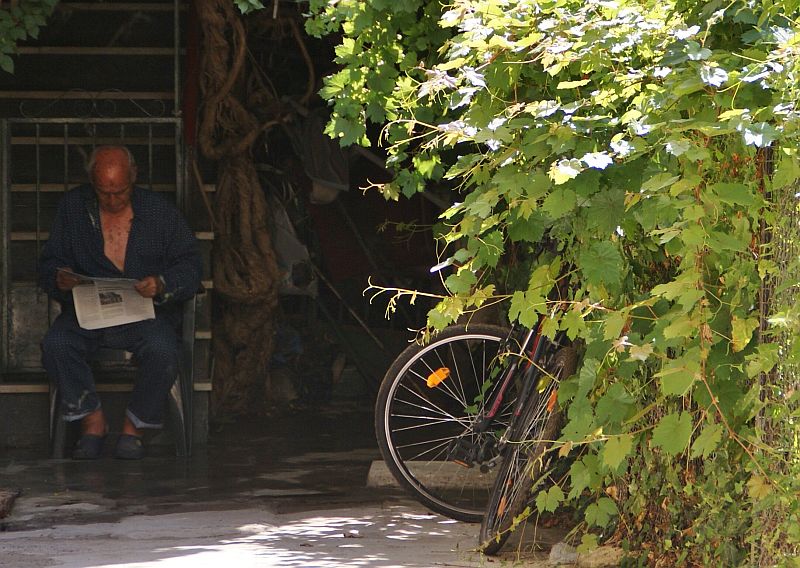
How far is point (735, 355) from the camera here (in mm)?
3441

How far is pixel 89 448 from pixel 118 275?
3.22 ft

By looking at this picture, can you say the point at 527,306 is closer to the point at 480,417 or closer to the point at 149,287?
the point at 480,417

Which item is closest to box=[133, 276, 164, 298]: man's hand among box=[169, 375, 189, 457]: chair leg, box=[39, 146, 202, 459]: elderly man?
box=[39, 146, 202, 459]: elderly man

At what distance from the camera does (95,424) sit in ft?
23.7

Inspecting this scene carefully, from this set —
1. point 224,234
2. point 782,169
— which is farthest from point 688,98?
point 224,234

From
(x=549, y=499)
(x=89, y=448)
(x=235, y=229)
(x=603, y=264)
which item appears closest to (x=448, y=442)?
(x=549, y=499)

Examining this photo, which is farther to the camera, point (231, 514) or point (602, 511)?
point (231, 514)

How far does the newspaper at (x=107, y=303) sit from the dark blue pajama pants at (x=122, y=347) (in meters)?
0.10

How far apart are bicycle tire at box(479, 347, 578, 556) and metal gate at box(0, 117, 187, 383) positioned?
3970mm

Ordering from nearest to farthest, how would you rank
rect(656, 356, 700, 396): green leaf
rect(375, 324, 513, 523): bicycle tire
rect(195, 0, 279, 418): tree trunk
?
rect(656, 356, 700, 396): green leaf, rect(375, 324, 513, 523): bicycle tire, rect(195, 0, 279, 418): tree trunk

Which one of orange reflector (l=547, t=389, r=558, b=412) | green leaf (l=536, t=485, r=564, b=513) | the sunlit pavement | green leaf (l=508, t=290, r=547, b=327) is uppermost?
green leaf (l=508, t=290, r=547, b=327)

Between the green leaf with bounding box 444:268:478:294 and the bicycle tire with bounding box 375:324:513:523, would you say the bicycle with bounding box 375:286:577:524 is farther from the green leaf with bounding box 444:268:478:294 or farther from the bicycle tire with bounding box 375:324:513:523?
the green leaf with bounding box 444:268:478:294

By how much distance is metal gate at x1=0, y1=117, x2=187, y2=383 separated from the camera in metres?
8.41

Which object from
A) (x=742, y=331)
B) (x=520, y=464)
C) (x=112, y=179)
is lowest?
(x=520, y=464)
